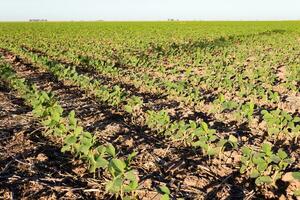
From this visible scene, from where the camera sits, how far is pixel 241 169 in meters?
3.92

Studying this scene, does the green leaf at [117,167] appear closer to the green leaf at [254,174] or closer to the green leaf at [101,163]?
the green leaf at [101,163]

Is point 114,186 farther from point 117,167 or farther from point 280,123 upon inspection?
point 280,123

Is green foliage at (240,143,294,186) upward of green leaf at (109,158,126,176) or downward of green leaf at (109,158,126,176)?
downward

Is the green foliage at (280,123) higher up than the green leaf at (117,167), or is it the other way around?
the green leaf at (117,167)

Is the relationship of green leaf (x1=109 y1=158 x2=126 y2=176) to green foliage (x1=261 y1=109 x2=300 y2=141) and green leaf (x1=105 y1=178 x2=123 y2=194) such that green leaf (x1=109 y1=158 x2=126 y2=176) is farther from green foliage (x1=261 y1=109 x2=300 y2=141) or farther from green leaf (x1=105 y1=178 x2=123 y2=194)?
green foliage (x1=261 y1=109 x2=300 y2=141)

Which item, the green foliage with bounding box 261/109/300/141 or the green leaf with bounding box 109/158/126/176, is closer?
the green leaf with bounding box 109/158/126/176

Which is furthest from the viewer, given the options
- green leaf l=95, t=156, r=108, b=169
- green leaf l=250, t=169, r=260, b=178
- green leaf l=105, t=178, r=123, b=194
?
green leaf l=250, t=169, r=260, b=178

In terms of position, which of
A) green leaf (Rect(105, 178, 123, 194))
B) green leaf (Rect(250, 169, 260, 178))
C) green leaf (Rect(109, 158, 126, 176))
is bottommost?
green leaf (Rect(250, 169, 260, 178))

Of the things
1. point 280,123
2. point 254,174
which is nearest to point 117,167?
point 254,174

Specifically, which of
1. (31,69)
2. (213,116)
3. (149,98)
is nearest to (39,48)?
(31,69)

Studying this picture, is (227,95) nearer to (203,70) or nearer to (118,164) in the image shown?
(203,70)

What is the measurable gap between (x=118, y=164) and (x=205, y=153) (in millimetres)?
1609

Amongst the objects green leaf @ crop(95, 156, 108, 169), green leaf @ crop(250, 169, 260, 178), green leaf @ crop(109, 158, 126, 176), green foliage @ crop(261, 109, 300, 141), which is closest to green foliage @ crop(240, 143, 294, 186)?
green leaf @ crop(250, 169, 260, 178)

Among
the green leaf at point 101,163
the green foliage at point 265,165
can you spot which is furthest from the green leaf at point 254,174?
the green leaf at point 101,163
